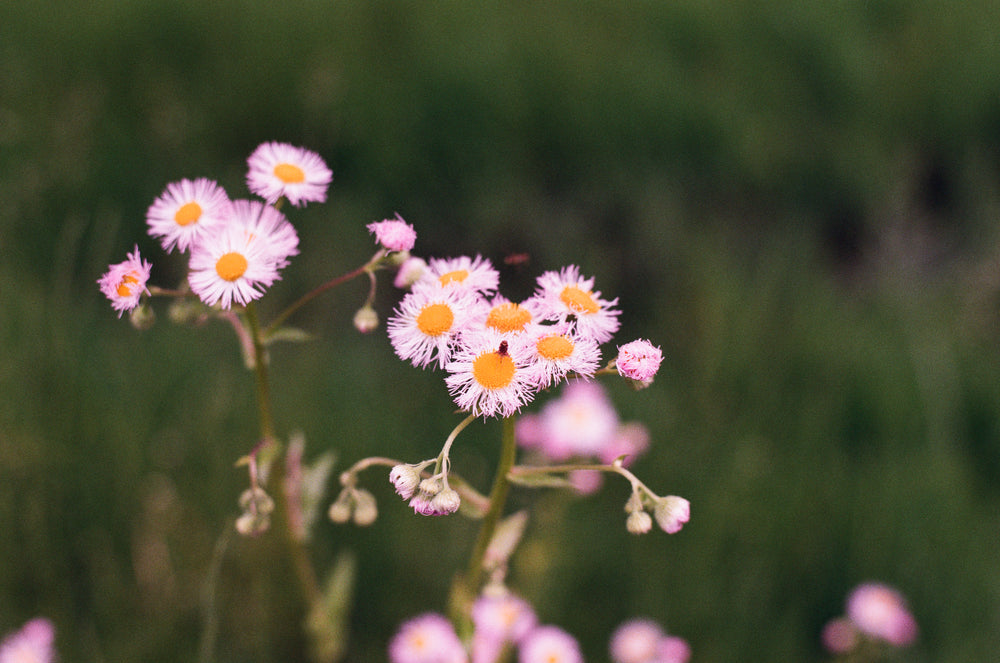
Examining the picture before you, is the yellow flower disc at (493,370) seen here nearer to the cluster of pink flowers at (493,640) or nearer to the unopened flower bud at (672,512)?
the unopened flower bud at (672,512)

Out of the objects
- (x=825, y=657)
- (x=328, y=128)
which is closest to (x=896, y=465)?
(x=825, y=657)

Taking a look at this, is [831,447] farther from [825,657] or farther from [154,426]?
[154,426]

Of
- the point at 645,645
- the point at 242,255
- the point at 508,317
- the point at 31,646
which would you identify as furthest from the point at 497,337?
the point at 31,646

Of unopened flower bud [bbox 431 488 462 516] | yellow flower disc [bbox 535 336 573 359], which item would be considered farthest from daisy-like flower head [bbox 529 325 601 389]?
unopened flower bud [bbox 431 488 462 516]

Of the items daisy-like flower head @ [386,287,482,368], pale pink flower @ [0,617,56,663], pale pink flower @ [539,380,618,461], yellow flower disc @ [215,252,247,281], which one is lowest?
pale pink flower @ [0,617,56,663]

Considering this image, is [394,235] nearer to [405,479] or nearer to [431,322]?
[431,322]

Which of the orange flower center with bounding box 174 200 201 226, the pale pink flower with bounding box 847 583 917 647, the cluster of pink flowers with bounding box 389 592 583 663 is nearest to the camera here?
Result: the orange flower center with bounding box 174 200 201 226

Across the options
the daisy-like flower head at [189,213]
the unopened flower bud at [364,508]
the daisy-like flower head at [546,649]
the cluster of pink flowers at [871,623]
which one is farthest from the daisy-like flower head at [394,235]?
the cluster of pink flowers at [871,623]

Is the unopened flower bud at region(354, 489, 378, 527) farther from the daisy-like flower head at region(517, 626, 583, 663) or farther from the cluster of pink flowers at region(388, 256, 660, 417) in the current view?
the daisy-like flower head at region(517, 626, 583, 663)

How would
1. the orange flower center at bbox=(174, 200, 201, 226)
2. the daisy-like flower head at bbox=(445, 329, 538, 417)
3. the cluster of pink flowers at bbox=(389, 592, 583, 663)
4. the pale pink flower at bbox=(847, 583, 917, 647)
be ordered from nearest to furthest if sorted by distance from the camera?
the daisy-like flower head at bbox=(445, 329, 538, 417) < the orange flower center at bbox=(174, 200, 201, 226) < the cluster of pink flowers at bbox=(389, 592, 583, 663) < the pale pink flower at bbox=(847, 583, 917, 647)
